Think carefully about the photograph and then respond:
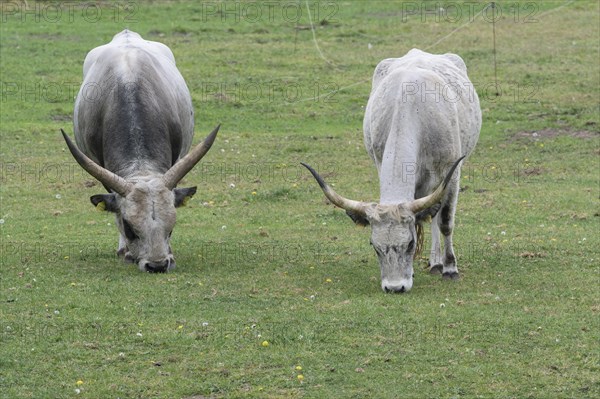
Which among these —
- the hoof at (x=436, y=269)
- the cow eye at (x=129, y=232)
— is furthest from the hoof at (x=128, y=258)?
the hoof at (x=436, y=269)

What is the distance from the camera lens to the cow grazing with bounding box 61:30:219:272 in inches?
530

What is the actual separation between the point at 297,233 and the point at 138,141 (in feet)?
11.0

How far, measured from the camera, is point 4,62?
1110 inches

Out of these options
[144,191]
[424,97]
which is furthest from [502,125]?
[144,191]

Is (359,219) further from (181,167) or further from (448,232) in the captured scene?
(181,167)

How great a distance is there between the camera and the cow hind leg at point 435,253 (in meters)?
14.3

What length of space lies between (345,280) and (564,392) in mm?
4311

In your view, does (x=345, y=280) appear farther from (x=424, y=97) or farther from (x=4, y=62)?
(x=4, y=62)

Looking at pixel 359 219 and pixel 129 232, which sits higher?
pixel 359 219

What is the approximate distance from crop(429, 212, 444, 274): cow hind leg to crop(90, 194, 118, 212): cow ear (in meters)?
3.95

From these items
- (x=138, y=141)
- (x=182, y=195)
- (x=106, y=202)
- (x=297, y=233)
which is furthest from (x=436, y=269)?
(x=106, y=202)

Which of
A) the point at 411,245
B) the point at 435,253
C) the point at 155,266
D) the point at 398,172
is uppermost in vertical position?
the point at 398,172

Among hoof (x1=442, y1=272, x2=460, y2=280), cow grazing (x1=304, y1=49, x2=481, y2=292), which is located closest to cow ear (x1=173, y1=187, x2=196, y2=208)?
cow grazing (x1=304, y1=49, x2=481, y2=292)

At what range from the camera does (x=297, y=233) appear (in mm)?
16641
